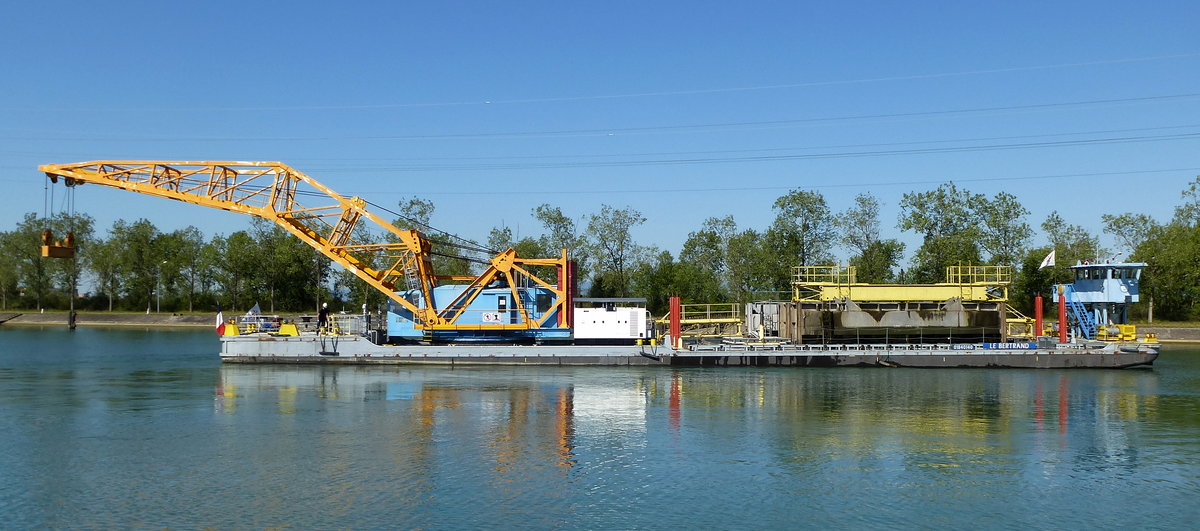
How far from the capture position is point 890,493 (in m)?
20.0

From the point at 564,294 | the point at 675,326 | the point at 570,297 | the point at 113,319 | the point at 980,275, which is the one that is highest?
the point at 980,275

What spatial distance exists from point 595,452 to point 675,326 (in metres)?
22.6

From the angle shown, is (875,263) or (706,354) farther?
(875,263)

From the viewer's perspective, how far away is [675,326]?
152 ft

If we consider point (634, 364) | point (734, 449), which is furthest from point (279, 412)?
point (634, 364)

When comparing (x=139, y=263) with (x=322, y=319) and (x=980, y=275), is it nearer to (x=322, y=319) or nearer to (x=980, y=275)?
(x=322, y=319)

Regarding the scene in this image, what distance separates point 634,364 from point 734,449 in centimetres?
2120

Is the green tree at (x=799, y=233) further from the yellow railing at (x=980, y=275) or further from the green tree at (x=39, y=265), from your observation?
the green tree at (x=39, y=265)

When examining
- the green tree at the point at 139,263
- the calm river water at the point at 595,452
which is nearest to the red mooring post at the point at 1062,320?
the calm river water at the point at 595,452

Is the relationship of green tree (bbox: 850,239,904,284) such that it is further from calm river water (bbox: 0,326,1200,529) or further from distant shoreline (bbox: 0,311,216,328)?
distant shoreline (bbox: 0,311,216,328)

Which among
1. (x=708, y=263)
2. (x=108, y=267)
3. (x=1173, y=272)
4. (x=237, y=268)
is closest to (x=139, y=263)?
(x=108, y=267)

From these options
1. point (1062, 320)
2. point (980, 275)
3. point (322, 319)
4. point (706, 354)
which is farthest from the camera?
point (980, 275)

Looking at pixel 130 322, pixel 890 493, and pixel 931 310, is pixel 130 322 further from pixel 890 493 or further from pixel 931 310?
pixel 890 493

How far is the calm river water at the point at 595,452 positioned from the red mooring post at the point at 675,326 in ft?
18.7
